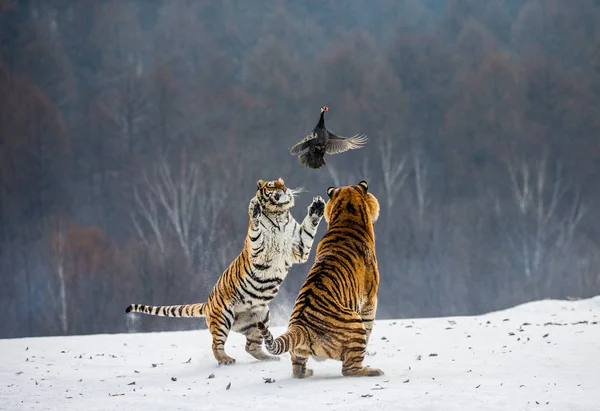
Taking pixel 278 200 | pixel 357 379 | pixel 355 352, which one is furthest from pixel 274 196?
pixel 357 379

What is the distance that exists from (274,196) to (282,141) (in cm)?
2253

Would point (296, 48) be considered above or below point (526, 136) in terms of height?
above

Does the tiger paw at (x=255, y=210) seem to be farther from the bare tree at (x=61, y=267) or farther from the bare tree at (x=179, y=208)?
the bare tree at (x=61, y=267)

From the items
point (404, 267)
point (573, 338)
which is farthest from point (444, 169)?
point (573, 338)

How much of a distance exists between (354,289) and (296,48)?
26.6m

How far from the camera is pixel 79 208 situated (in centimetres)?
2919

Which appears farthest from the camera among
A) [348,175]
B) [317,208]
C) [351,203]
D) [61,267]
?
[348,175]

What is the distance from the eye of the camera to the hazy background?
87.6 ft

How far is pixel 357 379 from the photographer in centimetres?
607

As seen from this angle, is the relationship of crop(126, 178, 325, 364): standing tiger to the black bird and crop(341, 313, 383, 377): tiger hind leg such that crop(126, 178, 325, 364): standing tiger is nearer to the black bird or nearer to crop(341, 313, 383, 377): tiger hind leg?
crop(341, 313, 383, 377): tiger hind leg

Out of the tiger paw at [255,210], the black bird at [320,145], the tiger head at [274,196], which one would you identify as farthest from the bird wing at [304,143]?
the tiger paw at [255,210]

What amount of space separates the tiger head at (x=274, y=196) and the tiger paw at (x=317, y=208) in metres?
0.19

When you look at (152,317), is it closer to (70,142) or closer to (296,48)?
(70,142)

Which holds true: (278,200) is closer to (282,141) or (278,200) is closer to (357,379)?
(357,379)
